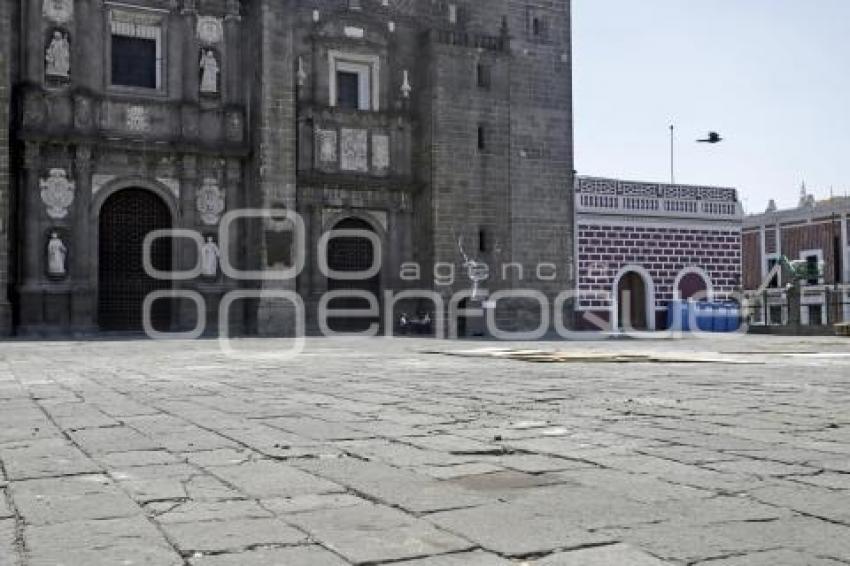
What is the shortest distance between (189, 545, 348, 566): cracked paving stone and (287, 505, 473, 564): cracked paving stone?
0.17 ft

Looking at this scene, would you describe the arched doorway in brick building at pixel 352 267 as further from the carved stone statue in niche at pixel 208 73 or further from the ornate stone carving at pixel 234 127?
the carved stone statue in niche at pixel 208 73

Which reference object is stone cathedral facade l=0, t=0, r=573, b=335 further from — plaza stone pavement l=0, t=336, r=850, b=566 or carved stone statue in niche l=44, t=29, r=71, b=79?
Result: plaza stone pavement l=0, t=336, r=850, b=566

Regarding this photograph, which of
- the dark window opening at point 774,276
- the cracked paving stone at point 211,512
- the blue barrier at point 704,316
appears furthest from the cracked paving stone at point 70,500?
the dark window opening at point 774,276

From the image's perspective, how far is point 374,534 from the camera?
2.81 m

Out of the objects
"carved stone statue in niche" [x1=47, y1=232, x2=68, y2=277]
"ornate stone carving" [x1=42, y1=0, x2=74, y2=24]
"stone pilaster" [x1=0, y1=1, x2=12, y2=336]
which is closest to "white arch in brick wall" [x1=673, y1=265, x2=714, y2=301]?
"carved stone statue in niche" [x1=47, y1=232, x2=68, y2=277]

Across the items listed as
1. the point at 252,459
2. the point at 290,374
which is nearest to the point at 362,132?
the point at 290,374

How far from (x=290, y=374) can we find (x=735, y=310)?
78.5 feet

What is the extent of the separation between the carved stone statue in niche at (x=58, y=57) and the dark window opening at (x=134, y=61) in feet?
3.81

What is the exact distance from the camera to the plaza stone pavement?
2.67 metres

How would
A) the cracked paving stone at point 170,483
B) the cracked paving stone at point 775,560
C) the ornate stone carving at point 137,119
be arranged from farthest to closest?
the ornate stone carving at point 137,119
the cracked paving stone at point 170,483
the cracked paving stone at point 775,560

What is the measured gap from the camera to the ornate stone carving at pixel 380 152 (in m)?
23.9

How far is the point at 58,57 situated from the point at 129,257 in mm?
4666

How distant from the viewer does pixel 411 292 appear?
78.9ft

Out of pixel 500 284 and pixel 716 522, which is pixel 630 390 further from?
pixel 500 284
